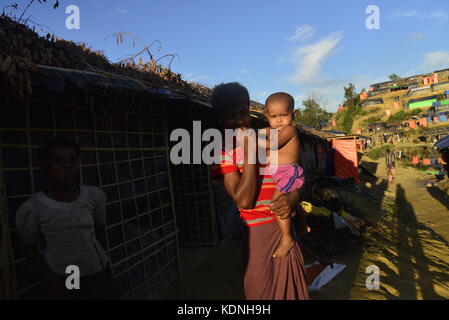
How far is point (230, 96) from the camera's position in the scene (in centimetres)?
137

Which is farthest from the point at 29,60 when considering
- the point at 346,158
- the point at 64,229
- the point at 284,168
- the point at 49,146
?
the point at 346,158

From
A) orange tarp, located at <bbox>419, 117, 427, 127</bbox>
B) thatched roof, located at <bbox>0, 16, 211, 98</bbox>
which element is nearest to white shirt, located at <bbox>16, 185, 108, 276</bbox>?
thatched roof, located at <bbox>0, 16, 211, 98</bbox>

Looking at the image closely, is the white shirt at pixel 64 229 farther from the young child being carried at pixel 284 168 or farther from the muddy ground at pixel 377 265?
the muddy ground at pixel 377 265

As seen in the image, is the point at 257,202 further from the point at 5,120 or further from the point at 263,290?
the point at 5,120

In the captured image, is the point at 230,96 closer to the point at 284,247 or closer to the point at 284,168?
the point at 284,168

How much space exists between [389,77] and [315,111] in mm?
31735

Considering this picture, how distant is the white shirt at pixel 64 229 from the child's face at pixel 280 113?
1465mm

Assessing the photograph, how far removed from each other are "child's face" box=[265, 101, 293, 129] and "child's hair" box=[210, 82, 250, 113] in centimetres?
36

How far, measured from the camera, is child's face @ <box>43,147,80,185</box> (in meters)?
1.84

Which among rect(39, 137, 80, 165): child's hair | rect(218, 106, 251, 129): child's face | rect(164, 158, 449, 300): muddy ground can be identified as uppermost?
rect(218, 106, 251, 129): child's face

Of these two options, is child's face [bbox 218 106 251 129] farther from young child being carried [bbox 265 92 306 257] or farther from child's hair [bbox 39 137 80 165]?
child's hair [bbox 39 137 80 165]

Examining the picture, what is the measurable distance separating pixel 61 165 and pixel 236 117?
1281 millimetres

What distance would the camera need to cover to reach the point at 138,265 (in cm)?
335
